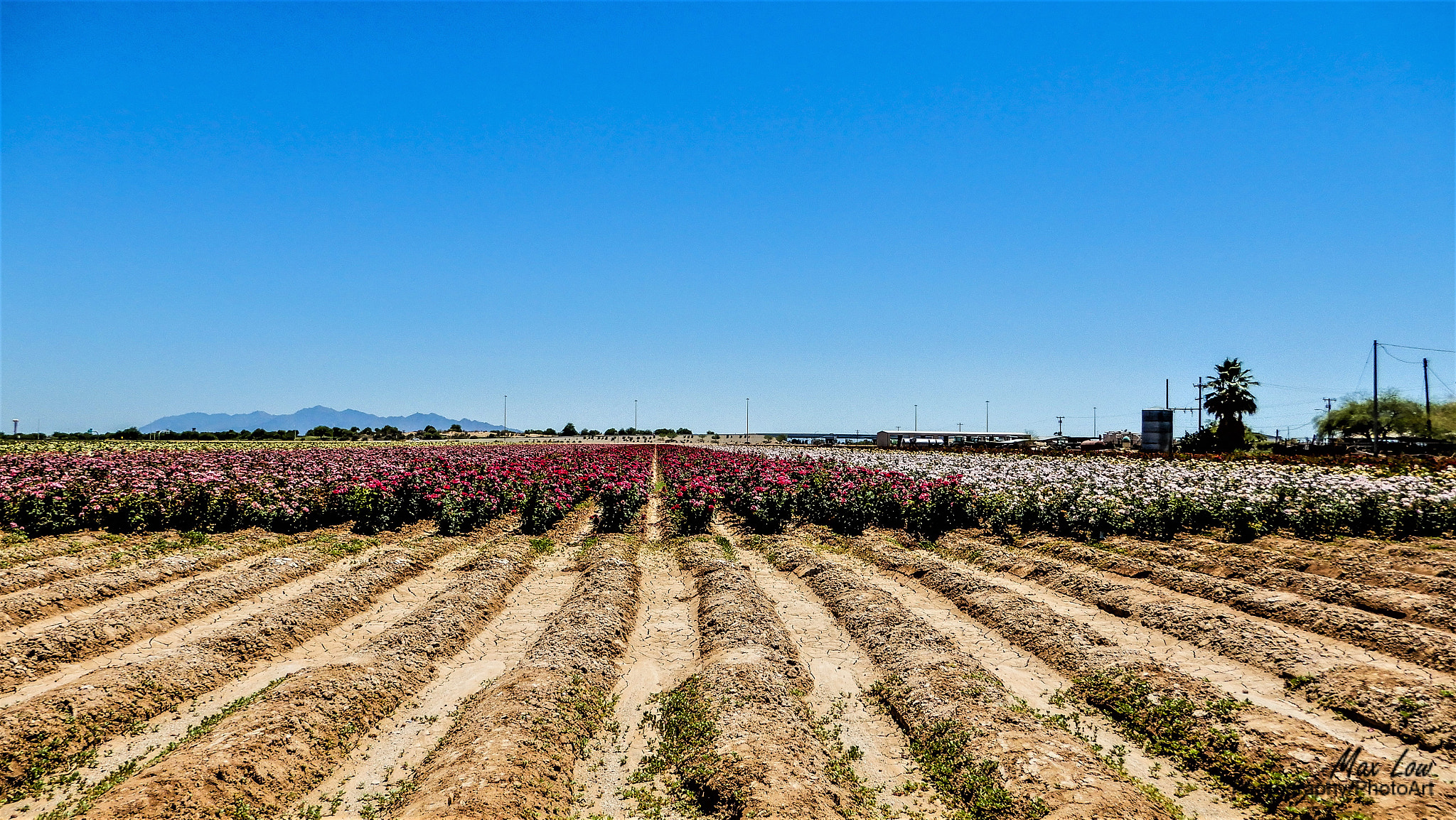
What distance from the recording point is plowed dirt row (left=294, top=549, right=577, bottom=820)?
4211 mm

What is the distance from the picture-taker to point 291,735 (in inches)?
182

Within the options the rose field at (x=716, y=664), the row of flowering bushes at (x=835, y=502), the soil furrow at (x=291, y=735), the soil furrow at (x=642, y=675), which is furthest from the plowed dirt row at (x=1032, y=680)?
the soil furrow at (x=291, y=735)

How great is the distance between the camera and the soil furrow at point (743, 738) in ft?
13.0

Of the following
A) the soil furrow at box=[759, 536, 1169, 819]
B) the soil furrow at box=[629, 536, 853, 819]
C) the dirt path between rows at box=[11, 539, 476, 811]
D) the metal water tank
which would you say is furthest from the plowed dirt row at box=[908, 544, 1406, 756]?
the metal water tank

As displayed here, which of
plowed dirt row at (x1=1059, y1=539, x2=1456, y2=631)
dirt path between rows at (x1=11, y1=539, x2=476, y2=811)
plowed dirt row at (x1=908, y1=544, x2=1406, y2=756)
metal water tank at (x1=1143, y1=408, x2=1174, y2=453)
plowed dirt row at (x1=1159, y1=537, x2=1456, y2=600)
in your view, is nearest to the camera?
dirt path between rows at (x1=11, y1=539, x2=476, y2=811)

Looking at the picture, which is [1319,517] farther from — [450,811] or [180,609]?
[180,609]

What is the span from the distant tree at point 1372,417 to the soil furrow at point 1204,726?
8889 centimetres

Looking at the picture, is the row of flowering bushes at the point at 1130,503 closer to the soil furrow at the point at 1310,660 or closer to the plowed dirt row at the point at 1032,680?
the plowed dirt row at the point at 1032,680

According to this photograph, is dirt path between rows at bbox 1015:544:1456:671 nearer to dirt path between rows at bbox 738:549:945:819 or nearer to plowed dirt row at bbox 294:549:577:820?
dirt path between rows at bbox 738:549:945:819

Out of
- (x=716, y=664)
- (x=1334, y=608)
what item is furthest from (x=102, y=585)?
(x=1334, y=608)

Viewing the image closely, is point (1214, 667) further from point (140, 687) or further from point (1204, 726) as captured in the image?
point (140, 687)

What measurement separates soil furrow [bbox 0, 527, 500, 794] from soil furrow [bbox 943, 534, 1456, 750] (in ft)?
31.0

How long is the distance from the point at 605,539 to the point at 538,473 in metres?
4.11

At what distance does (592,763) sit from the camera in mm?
4648
